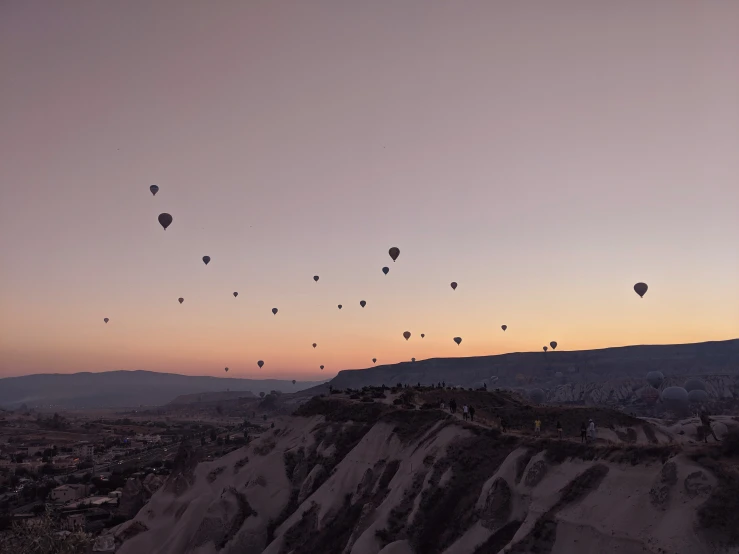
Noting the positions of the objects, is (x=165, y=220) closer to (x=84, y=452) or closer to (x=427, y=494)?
(x=427, y=494)

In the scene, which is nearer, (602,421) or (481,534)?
(481,534)

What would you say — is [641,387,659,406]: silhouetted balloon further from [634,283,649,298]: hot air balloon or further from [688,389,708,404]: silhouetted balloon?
[634,283,649,298]: hot air balloon

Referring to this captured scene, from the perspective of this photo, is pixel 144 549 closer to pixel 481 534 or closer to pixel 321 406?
pixel 321 406

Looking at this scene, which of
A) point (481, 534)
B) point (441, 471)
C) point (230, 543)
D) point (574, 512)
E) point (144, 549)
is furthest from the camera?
point (144, 549)

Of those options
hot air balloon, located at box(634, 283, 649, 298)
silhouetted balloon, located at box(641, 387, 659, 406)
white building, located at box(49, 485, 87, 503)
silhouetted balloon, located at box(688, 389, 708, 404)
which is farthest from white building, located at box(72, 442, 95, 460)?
silhouetted balloon, located at box(641, 387, 659, 406)

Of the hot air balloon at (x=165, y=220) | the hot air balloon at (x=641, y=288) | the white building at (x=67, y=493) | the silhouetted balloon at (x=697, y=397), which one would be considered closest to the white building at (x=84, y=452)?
the white building at (x=67, y=493)

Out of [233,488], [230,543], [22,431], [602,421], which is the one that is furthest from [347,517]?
[22,431]

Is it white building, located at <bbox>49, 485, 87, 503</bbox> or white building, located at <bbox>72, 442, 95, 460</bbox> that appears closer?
white building, located at <bbox>49, 485, 87, 503</bbox>
